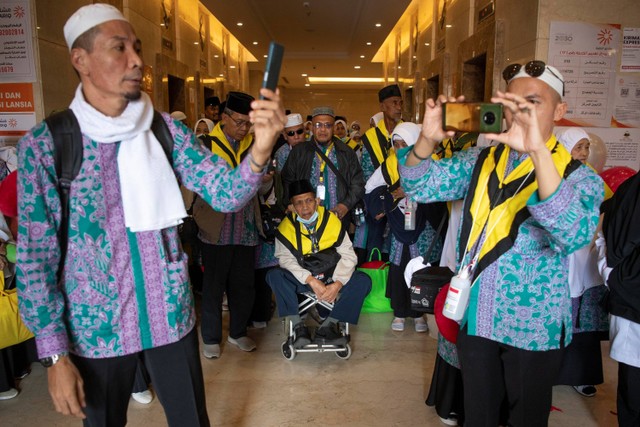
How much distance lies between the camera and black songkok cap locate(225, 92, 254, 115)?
11.2 feet

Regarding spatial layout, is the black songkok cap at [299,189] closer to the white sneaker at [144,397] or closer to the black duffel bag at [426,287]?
the black duffel bag at [426,287]

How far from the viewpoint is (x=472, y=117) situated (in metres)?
1.47

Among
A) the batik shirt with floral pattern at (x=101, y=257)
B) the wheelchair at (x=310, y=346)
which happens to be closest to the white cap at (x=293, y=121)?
→ the wheelchair at (x=310, y=346)

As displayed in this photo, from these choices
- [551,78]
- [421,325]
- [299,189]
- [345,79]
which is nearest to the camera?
[551,78]

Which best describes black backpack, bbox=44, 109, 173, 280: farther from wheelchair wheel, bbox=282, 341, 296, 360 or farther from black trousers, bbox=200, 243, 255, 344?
wheelchair wheel, bbox=282, 341, 296, 360

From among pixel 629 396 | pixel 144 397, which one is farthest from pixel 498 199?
pixel 144 397

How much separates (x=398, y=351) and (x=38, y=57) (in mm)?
4375

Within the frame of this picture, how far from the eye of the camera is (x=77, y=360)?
147 centimetres

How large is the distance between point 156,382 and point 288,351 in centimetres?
200

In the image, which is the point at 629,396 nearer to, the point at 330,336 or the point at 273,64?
the point at 330,336

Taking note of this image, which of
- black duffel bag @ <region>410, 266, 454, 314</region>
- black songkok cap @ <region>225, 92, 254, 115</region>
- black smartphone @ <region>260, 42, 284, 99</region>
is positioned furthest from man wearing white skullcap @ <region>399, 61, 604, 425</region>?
black songkok cap @ <region>225, 92, 254, 115</region>

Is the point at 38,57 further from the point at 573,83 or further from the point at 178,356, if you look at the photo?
the point at 573,83

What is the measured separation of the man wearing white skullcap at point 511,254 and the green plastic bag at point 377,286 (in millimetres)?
2451

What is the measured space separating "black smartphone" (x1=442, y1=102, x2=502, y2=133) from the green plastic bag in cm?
283
